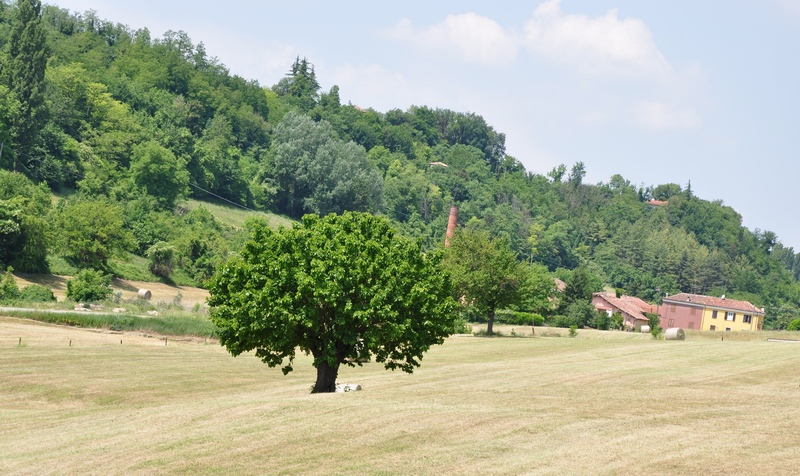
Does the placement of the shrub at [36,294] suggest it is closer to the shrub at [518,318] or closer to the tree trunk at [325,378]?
the tree trunk at [325,378]

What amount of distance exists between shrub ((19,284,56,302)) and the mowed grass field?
75.0ft

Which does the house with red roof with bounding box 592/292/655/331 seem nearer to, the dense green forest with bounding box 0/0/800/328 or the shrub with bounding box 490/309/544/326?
the dense green forest with bounding box 0/0/800/328

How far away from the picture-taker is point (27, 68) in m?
122

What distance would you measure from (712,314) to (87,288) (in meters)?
99.1

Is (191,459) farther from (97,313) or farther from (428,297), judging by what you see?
(97,313)

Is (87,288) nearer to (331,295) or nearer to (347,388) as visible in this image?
(347,388)

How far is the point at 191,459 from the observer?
25.4 m

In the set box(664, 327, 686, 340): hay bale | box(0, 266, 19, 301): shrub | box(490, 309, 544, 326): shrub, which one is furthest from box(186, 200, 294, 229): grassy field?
box(664, 327, 686, 340): hay bale

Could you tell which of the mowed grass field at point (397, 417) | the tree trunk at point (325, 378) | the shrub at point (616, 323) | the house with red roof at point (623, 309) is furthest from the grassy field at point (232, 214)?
the tree trunk at point (325, 378)

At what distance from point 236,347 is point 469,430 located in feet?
54.7

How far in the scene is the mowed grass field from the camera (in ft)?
81.4

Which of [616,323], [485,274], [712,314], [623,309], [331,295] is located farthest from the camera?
[623,309]

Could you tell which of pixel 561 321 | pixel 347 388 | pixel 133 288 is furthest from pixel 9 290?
pixel 561 321

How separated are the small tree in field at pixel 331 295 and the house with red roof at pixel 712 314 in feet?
363
